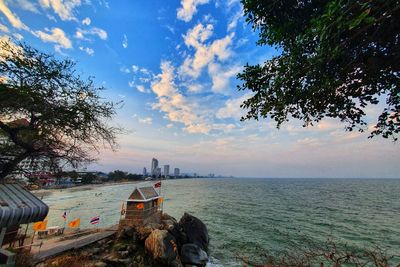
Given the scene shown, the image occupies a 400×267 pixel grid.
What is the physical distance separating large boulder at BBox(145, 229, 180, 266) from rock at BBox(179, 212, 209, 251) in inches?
237

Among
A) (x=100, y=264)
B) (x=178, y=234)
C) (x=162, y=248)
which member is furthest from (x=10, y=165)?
(x=178, y=234)

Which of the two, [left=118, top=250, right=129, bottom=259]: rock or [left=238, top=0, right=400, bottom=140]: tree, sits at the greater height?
[left=238, top=0, right=400, bottom=140]: tree

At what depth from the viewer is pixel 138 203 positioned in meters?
22.9

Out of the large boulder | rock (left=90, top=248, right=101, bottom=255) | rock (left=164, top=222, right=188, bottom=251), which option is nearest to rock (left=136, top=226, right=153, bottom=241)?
the large boulder

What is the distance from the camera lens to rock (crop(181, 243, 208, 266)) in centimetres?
1853

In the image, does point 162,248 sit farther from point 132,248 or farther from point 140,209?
point 140,209

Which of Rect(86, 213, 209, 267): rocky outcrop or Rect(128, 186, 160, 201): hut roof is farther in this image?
Rect(128, 186, 160, 201): hut roof

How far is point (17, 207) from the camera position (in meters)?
6.34

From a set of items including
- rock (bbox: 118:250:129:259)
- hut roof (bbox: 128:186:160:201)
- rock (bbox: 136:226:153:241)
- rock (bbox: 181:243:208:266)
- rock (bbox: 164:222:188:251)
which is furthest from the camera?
hut roof (bbox: 128:186:160:201)

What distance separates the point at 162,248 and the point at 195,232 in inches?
312

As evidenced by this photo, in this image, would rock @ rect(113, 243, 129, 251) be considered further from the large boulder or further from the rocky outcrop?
the large boulder

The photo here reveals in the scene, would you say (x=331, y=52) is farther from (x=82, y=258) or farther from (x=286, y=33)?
(x=82, y=258)

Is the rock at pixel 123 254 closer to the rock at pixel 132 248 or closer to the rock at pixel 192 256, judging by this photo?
the rock at pixel 132 248

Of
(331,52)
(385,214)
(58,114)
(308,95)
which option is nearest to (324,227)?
(385,214)
